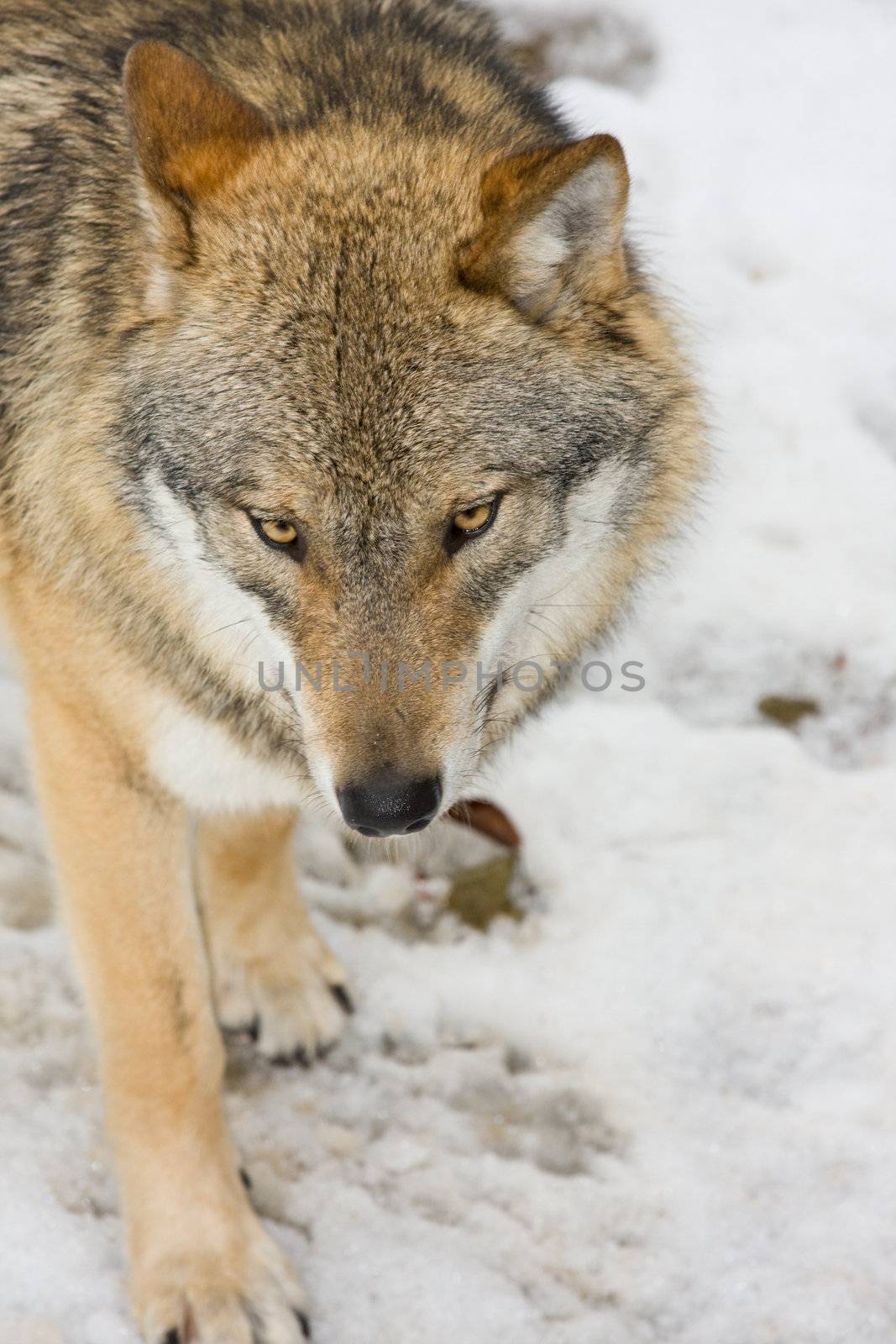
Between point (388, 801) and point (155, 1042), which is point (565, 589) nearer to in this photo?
point (388, 801)

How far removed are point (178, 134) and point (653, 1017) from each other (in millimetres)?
2530

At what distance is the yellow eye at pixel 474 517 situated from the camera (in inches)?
101

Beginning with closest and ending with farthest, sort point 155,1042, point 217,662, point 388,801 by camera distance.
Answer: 1. point 388,801
2. point 217,662
3. point 155,1042

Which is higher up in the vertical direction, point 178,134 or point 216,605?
point 178,134

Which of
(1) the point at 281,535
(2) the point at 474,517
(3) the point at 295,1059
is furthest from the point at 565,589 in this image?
(3) the point at 295,1059

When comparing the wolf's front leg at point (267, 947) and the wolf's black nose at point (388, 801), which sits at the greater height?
the wolf's black nose at point (388, 801)

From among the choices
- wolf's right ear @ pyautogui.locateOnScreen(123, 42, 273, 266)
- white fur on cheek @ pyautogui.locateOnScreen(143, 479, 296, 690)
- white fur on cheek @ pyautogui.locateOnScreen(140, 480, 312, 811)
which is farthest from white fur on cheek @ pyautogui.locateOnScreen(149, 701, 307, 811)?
wolf's right ear @ pyautogui.locateOnScreen(123, 42, 273, 266)

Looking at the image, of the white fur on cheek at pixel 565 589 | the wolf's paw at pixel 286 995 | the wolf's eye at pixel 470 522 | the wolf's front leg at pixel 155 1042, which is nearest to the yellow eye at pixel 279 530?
the wolf's eye at pixel 470 522

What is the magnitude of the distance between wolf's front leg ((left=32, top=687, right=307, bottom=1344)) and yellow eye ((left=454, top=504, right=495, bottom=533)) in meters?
0.97

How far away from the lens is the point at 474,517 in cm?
259

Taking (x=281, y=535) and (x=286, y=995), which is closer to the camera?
(x=281, y=535)

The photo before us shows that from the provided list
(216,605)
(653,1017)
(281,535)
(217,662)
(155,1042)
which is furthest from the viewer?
(653,1017)

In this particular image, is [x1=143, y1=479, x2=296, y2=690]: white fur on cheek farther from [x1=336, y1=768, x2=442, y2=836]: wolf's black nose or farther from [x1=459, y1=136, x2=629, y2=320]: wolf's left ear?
[x1=459, y1=136, x2=629, y2=320]: wolf's left ear

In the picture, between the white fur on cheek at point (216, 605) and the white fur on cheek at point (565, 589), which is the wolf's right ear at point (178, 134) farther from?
the white fur on cheek at point (565, 589)
